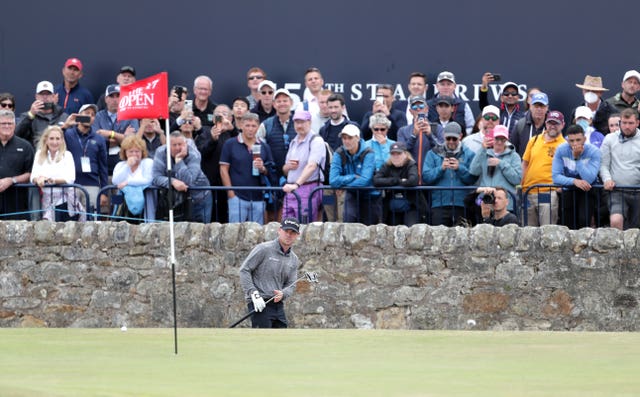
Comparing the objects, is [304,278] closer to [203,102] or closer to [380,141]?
[380,141]

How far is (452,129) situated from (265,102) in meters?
2.69

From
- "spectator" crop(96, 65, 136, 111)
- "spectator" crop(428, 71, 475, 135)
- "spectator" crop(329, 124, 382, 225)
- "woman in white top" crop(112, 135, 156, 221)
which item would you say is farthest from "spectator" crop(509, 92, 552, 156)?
"spectator" crop(96, 65, 136, 111)

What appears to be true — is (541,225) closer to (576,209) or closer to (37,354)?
(576,209)

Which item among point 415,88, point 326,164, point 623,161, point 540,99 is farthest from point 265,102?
point 623,161

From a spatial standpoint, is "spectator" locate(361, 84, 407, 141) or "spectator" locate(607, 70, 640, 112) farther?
"spectator" locate(361, 84, 407, 141)

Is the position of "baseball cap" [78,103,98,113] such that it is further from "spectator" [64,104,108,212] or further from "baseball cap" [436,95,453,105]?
"baseball cap" [436,95,453,105]

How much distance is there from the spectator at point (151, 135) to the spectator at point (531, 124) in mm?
4149

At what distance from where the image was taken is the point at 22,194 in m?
18.2

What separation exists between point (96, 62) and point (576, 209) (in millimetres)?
6476

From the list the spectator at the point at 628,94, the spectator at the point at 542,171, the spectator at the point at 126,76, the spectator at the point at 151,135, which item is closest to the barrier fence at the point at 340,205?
the spectator at the point at 542,171

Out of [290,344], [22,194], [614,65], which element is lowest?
[290,344]

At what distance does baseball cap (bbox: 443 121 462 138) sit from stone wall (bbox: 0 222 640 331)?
1.06m

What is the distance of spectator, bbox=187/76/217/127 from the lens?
62.2 feet

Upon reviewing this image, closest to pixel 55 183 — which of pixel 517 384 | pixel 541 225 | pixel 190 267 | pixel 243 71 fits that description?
pixel 190 267
